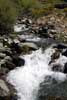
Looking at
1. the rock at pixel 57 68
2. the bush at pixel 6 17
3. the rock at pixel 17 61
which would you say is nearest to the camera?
the rock at pixel 57 68

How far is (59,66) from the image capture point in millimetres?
20594

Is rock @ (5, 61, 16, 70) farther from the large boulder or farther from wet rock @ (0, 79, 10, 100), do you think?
wet rock @ (0, 79, 10, 100)

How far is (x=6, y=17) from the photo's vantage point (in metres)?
27.1

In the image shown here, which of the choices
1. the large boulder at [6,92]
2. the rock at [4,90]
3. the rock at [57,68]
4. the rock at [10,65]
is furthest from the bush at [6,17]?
the rock at [4,90]

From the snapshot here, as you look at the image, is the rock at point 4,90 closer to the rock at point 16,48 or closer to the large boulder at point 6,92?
the large boulder at point 6,92

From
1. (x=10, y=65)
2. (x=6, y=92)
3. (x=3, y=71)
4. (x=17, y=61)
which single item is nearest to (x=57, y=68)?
(x=17, y=61)

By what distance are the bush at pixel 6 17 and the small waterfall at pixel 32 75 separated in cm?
511

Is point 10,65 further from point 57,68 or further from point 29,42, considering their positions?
point 29,42

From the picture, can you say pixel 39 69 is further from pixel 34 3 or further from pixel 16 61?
pixel 34 3

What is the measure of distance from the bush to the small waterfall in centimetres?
511

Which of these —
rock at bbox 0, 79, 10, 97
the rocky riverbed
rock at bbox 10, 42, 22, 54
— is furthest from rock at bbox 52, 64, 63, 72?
rock at bbox 0, 79, 10, 97

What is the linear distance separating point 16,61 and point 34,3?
26557 mm

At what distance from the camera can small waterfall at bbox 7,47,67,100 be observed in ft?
57.2

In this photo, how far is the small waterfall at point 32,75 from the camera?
17.4m
